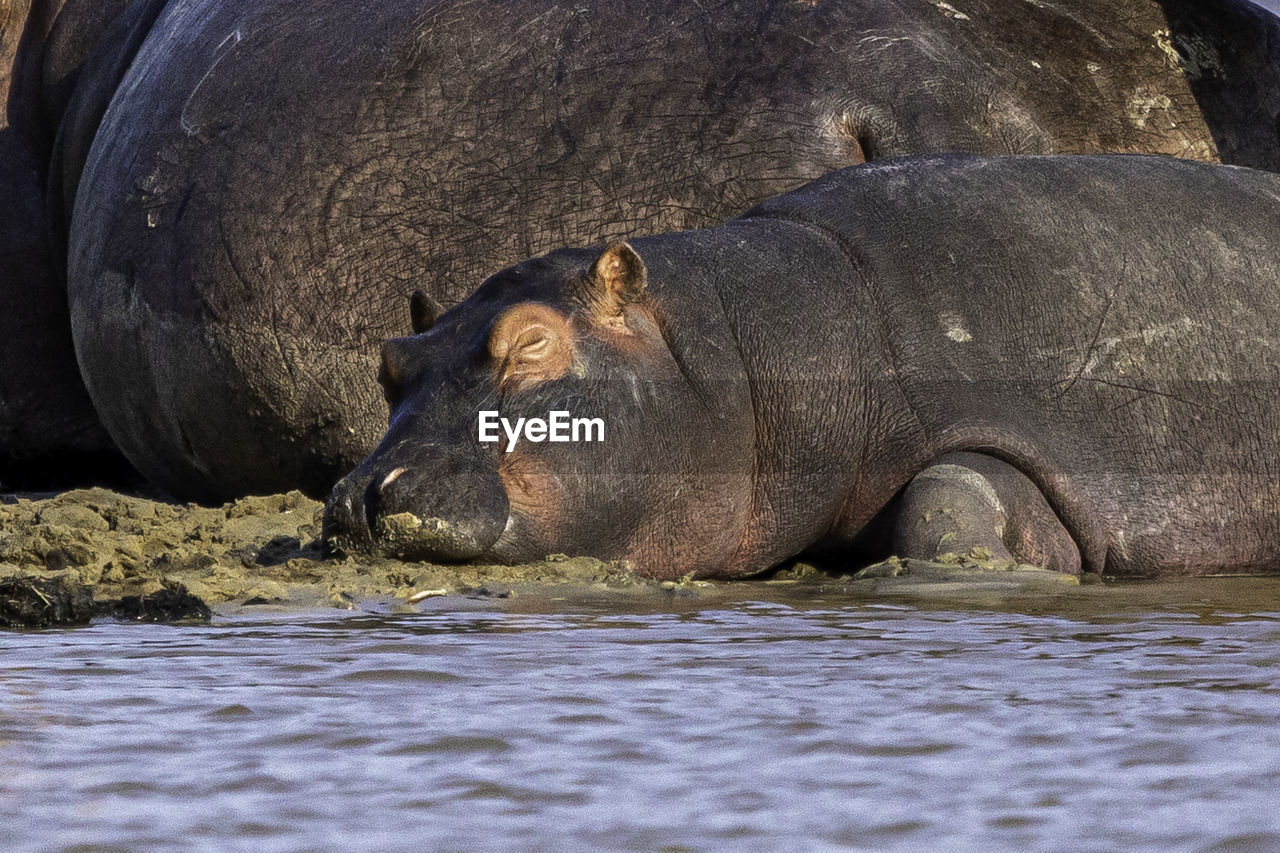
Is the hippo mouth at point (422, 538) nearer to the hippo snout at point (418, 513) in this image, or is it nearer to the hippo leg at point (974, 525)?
the hippo snout at point (418, 513)

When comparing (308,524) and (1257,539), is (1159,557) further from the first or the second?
(308,524)

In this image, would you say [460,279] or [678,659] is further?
[460,279]

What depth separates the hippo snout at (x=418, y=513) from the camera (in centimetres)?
475

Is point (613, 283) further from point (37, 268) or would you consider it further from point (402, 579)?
point (37, 268)

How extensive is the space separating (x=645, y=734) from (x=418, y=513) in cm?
202

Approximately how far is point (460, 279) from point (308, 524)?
106cm

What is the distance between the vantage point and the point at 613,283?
5188mm

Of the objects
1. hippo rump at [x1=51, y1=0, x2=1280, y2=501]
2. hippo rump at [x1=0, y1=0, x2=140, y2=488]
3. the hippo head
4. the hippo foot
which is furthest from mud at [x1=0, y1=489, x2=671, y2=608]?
hippo rump at [x1=0, y1=0, x2=140, y2=488]

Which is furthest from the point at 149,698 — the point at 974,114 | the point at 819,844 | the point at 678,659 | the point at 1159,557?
the point at 974,114

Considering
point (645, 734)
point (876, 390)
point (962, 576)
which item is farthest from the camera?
point (876, 390)

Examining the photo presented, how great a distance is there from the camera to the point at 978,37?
693cm

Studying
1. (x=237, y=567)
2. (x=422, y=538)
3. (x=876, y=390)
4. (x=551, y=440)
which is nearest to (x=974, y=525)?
(x=876, y=390)

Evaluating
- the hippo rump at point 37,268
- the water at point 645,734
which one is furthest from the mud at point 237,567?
the hippo rump at point 37,268

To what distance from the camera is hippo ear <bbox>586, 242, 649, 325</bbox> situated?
16.9 feet
